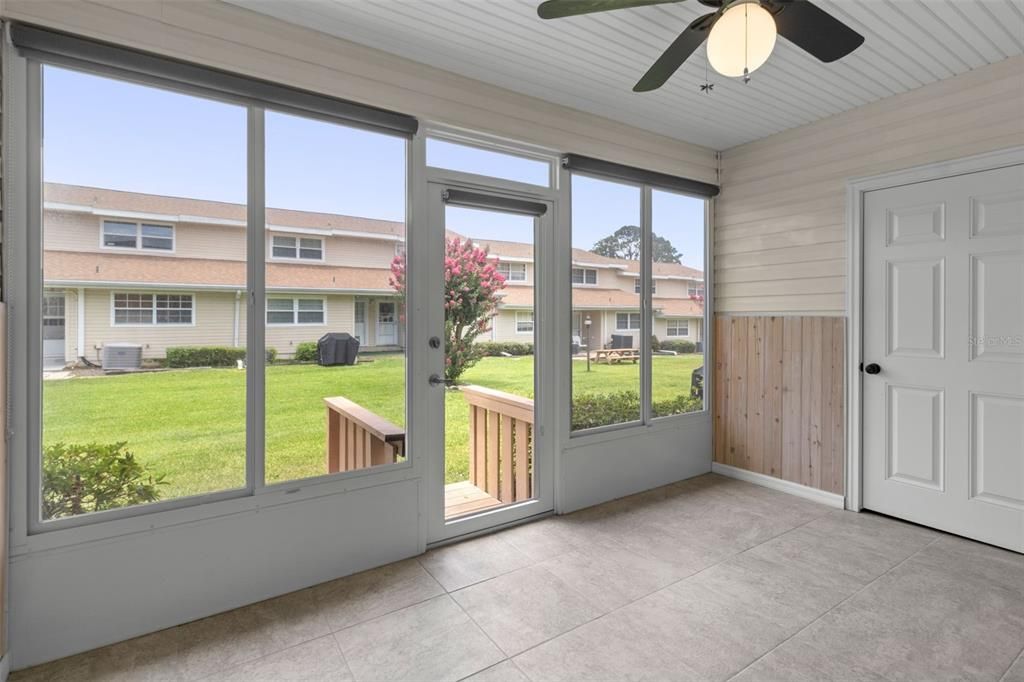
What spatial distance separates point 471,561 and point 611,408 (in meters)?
1.52

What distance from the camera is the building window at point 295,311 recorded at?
2457 mm

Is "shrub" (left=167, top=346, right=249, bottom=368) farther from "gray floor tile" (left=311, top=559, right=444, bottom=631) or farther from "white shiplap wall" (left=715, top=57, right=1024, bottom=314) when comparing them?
"white shiplap wall" (left=715, top=57, right=1024, bottom=314)

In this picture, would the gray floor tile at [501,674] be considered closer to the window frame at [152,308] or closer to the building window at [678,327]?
the window frame at [152,308]

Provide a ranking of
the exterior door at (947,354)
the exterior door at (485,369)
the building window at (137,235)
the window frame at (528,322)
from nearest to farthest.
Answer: the building window at (137,235) < the exterior door at (947,354) < the exterior door at (485,369) < the window frame at (528,322)

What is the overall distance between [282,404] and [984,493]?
3.91 m

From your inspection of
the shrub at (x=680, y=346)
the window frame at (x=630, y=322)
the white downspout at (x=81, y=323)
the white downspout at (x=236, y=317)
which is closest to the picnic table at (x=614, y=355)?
the window frame at (x=630, y=322)

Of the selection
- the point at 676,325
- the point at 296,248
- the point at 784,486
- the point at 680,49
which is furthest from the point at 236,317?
the point at 784,486

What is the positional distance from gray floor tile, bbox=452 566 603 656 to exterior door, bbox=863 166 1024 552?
7.73 feet

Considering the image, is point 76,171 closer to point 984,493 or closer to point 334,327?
point 334,327

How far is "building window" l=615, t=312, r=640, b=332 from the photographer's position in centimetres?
371

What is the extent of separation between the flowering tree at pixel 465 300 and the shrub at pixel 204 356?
1.09 meters

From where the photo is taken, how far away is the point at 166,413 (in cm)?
224

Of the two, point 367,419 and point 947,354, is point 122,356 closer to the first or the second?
point 367,419

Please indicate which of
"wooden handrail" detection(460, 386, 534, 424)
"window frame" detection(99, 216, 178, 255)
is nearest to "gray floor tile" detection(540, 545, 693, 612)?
"wooden handrail" detection(460, 386, 534, 424)
